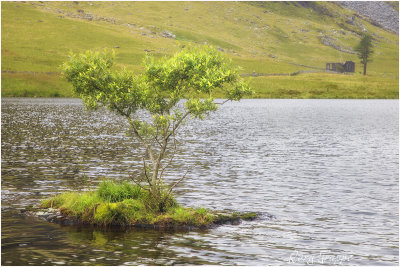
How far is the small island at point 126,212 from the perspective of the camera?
25.9 m

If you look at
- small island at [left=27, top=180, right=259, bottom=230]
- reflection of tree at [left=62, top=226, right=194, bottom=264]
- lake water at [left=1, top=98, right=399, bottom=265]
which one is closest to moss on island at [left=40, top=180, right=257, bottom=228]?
small island at [left=27, top=180, right=259, bottom=230]

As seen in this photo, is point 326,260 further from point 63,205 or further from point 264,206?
point 63,205

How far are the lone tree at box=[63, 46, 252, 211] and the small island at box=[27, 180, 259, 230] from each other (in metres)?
0.76

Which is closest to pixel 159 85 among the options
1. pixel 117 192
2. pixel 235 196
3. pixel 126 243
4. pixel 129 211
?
pixel 117 192

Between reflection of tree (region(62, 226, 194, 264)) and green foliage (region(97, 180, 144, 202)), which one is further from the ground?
green foliage (region(97, 180, 144, 202))

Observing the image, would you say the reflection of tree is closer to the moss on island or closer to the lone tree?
the moss on island

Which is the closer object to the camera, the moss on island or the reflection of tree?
the reflection of tree

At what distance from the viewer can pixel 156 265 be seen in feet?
65.0

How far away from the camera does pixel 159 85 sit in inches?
1118

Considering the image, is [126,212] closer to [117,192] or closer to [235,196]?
[117,192]

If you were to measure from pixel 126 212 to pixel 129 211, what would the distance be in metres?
0.16

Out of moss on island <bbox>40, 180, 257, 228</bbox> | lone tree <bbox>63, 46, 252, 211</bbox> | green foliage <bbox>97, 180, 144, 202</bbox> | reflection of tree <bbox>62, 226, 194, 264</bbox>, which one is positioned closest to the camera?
reflection of tree <bbox>62, 226, 194, 264</bbox>

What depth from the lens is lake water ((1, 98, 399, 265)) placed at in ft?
70.3

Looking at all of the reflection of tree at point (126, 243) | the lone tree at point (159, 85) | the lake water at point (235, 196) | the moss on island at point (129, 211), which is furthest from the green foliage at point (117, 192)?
the lake water at point (235, 196)
